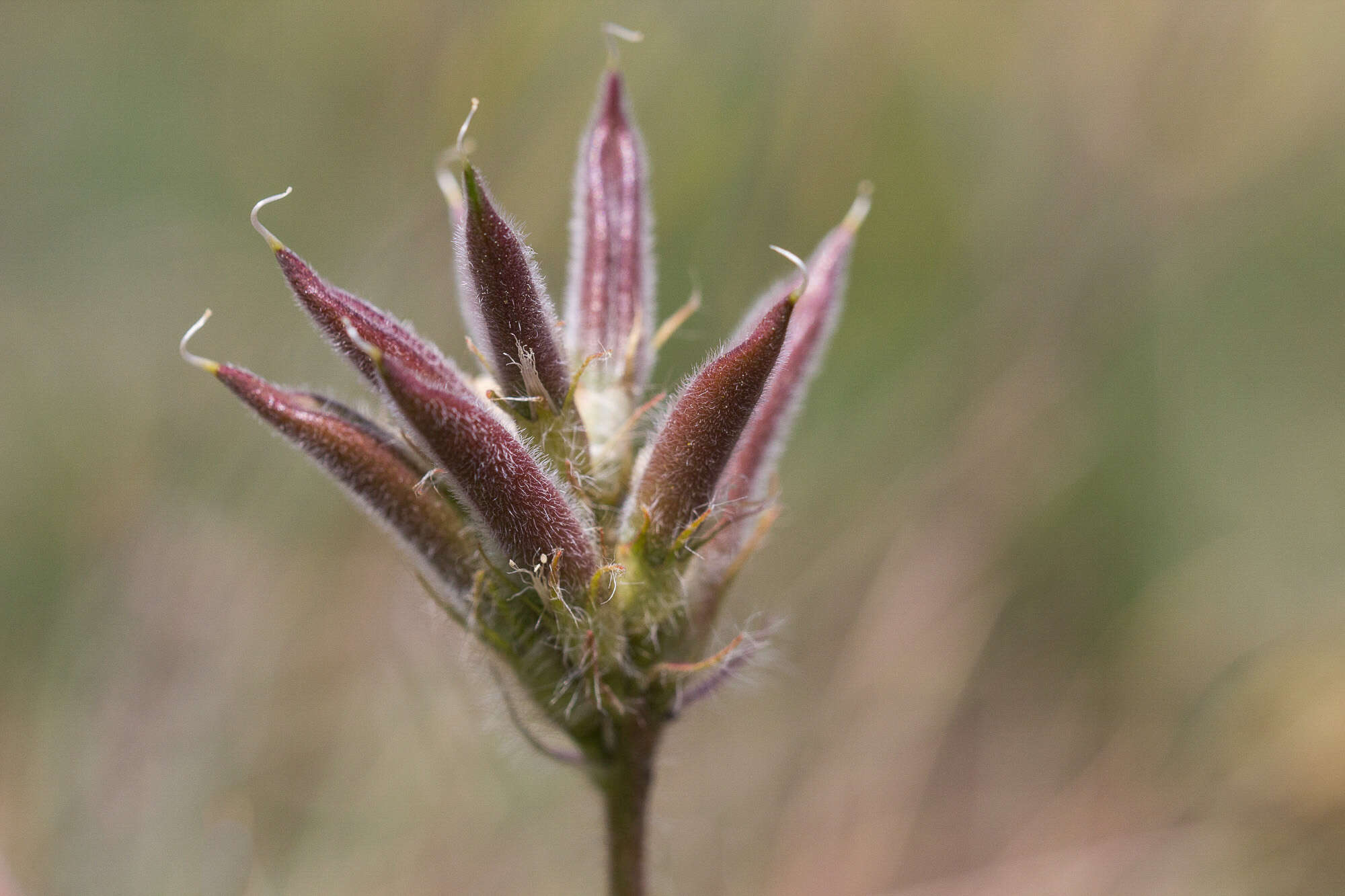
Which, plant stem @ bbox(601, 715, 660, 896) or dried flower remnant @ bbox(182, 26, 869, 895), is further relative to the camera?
plant stem @ bbox(601, 715, 660, 896)

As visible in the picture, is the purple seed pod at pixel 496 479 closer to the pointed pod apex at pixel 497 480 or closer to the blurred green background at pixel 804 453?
the pointed pod apex at pixel 497 480

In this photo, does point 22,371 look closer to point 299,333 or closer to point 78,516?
point 78,516

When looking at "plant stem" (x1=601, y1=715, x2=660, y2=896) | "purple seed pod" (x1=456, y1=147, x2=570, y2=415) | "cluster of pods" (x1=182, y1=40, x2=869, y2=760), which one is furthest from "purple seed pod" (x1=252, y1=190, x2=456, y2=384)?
"plant stem" (x1=601, y1=715, x2=660, y2=896)

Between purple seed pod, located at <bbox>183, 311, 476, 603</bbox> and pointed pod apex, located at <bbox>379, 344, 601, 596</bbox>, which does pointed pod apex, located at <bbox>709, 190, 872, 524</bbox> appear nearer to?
pointed pod apex, located at <bbox>379, 344, 601, 596</bbox>

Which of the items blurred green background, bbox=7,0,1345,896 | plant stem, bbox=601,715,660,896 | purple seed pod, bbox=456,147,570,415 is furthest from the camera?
blurred green background, bbox=7,0,1345,896

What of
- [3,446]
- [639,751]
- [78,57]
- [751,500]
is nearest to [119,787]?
[3,446]

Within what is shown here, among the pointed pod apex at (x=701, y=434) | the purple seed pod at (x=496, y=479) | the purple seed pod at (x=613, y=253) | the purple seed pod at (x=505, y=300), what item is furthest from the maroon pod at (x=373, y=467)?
the purple seed pod at (x=613, y=253)
